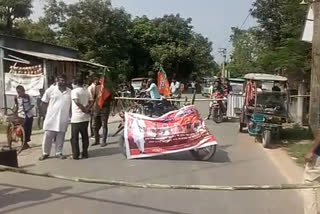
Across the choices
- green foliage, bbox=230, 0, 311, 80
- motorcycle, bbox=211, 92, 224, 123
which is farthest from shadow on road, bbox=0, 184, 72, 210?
motorcycle, bbox=211, 92, 224, 123

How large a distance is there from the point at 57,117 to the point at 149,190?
3.95 metres

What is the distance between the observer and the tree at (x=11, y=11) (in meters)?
36.6

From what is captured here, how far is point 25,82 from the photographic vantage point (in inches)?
728

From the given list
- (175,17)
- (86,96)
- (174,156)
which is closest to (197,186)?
(174,156)

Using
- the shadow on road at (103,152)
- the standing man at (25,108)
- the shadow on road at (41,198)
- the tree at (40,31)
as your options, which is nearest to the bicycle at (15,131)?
the standing man at (25,108)

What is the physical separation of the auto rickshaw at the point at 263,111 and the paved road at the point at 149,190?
2.09 m

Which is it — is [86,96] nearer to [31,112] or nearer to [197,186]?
[31,112]

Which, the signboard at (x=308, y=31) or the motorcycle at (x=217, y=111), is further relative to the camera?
the motorcycle at (x=217, y=111)

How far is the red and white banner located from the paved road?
9.4 inches

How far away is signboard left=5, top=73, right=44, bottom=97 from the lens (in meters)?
18.2

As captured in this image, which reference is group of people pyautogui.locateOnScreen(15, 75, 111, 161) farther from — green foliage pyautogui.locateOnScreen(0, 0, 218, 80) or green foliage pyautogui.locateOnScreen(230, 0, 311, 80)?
green foliage pyautogui.locateOnScreen(0, 0, 218, 80)

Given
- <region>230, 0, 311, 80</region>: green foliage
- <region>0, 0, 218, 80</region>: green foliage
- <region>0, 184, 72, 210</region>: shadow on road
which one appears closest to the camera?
<region>0, 184, 72, 210</region>: shadow on road

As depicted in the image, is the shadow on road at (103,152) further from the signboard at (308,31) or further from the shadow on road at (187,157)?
the signboard at (308,31)

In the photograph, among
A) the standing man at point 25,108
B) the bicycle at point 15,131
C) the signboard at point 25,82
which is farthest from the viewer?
the signboard at point 25,82
